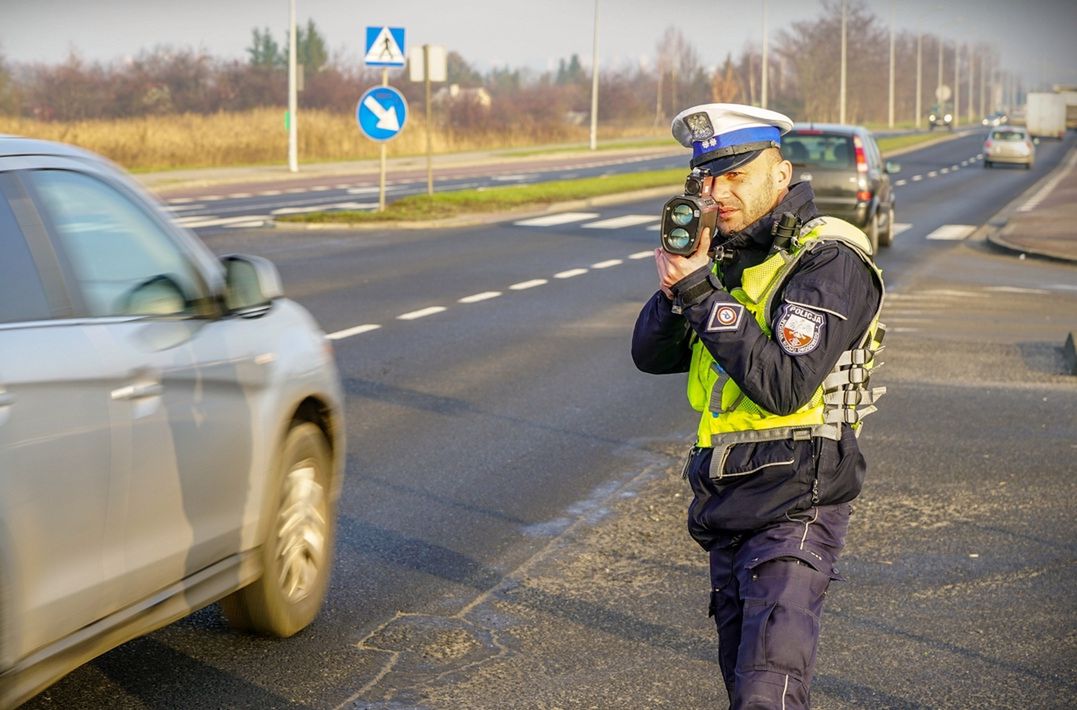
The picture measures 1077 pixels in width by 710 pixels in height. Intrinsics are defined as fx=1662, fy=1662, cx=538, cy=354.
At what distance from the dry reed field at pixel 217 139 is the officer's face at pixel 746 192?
38.7 meters

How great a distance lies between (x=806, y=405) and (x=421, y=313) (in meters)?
11.2

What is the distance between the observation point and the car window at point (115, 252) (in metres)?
4.38

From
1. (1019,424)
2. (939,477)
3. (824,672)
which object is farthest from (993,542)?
(1019,424)

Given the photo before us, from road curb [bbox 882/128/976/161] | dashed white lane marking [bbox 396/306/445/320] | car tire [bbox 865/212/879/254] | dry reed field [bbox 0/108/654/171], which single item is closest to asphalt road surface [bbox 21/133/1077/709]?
dashed white lane marking [bbox 396/306/445/320]

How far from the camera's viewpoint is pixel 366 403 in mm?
10031

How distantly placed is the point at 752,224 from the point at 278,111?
5811cm

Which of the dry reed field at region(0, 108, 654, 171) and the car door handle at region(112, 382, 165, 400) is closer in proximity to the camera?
the car door handle at region(112, 382, 165, 400)

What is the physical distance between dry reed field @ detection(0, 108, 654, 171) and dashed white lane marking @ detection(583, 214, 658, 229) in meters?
17.3

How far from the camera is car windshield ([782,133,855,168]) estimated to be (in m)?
22.1

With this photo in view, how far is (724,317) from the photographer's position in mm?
3410

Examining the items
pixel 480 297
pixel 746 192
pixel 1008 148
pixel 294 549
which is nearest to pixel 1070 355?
pixel 480 297

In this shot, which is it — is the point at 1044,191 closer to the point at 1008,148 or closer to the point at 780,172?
Answer: the point at 1008,148

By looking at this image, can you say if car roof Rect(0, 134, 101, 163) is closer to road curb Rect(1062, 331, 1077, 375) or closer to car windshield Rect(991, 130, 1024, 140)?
road curb Rect(1062, 331, 1077, 375)

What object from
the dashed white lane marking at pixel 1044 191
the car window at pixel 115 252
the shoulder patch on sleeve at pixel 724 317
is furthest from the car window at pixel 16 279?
the dashed white lane marking at pixel 1044 191
